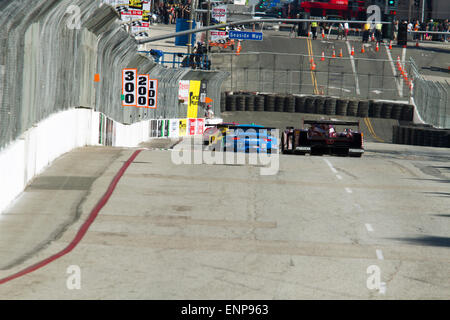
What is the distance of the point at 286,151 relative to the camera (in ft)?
84.6

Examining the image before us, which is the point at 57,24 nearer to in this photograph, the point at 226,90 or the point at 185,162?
the point at 185,162

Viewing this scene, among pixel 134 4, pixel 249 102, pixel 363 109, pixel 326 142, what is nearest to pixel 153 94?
pixel 134 4

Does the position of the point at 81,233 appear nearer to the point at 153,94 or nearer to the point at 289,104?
the point at 153,94

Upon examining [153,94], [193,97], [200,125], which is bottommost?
[200,125]

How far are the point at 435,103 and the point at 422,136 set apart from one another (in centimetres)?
679

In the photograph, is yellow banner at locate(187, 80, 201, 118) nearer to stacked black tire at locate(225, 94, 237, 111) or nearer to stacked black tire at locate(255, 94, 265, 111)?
stacked black tire at locate(225, 94, 237, 111)

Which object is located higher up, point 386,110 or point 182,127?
point 386,110

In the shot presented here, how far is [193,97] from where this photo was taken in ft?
150

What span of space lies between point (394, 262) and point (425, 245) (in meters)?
1.37

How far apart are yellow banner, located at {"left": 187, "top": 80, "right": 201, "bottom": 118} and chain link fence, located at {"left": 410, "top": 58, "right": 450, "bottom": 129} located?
13.5 metres

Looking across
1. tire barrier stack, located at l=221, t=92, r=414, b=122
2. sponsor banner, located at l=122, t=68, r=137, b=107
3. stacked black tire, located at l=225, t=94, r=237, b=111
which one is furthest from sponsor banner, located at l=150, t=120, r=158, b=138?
tire barrier stack, located at l=221, t=92, r=414, b=122

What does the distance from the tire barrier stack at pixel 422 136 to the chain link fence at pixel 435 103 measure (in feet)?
12.4

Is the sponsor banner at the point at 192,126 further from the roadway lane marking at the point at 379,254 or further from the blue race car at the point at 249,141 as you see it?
the roadway lane marking at the point at 379,254
